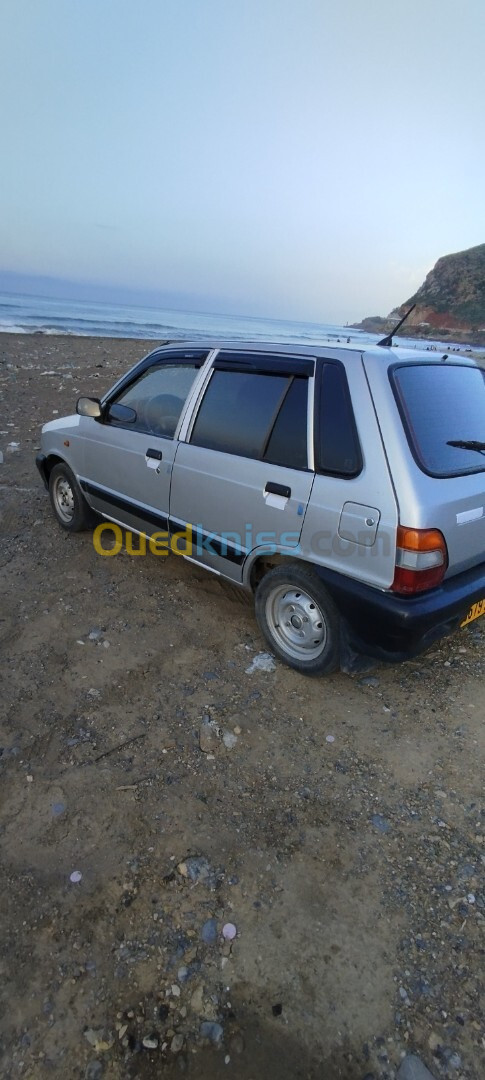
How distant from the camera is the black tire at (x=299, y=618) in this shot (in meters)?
2.66

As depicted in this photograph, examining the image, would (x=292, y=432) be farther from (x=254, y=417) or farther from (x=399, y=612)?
(x=399, y=612)

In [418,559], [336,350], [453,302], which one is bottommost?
[418,559]

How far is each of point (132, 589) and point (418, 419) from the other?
7.91 feet

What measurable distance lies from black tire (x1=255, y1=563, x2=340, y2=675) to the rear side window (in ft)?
1.89

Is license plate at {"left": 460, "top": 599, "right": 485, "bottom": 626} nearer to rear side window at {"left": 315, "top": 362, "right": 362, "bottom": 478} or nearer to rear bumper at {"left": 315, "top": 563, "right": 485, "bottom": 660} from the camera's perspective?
rear bumper at {"left": 315, "top": 563, "right": 485, "bottom": 660}

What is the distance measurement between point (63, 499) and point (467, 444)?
11.8 feet

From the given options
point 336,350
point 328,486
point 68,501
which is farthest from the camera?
point 68,501

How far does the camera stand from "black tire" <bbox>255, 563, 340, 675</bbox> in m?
2.66

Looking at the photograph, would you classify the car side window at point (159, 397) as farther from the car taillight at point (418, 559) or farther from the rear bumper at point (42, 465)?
the car taillight at point (418, 559)

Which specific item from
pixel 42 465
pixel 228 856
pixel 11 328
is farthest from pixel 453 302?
pixel 228 856

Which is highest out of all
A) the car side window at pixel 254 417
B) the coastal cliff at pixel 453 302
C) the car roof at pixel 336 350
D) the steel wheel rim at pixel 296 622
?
the coastal cliff at pixel 453 302

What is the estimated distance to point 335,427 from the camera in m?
2.51

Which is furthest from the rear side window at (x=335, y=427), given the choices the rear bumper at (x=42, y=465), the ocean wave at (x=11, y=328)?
the ocean wave at (x=11, y=328)

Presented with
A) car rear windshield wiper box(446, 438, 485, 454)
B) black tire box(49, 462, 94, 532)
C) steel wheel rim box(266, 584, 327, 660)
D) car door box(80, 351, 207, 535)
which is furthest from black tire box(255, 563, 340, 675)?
black tire box(49, 462, 94, 532)
